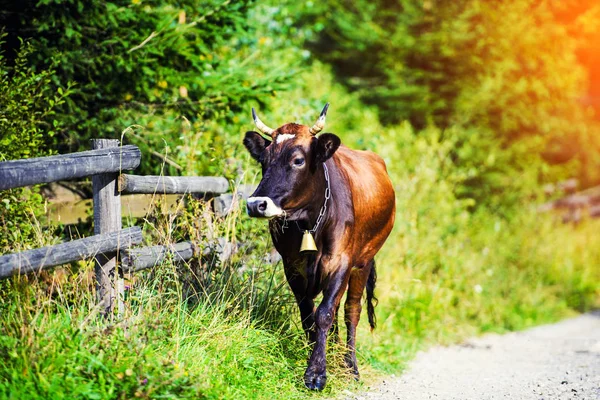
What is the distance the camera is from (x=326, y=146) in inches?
241

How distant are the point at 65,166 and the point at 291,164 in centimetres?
169

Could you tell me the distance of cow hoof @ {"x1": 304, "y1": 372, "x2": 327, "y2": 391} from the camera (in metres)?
5.88

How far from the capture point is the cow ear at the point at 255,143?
6285 millimetres

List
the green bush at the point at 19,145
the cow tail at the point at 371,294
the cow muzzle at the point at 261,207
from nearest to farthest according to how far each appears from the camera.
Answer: the cow muzzle at the point at 261,207 < the green bush at the point at 19,145 < the cow tail at the point at 371,294

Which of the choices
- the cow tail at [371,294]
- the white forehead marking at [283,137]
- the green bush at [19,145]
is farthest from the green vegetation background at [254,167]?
the white forehead marking at [283,137]

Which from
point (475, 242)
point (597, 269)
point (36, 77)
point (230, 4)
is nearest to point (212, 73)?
point (230, 4)

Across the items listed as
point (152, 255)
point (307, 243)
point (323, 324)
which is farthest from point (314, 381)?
point (152, 255)

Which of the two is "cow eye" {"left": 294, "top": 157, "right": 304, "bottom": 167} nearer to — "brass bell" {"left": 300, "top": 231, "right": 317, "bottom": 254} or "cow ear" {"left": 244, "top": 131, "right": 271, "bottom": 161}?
"cow ear" {"left": 244, "top": 131, "right": 271, "bottom": 161}

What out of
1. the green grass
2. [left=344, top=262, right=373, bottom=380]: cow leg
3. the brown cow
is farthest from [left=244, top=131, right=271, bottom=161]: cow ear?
[left=344, top=262, right=373, bottom=380]: cow leg

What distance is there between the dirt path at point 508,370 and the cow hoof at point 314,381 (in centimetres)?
35

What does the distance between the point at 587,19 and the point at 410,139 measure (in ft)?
25.8

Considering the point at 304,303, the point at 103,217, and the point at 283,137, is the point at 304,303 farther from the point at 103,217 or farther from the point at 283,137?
the point at 103,217

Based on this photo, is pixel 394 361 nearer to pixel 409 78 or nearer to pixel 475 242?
pixel 475 242

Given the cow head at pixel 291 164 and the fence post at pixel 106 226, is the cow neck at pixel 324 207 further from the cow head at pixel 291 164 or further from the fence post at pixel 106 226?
the fence post at pixel 106 226
